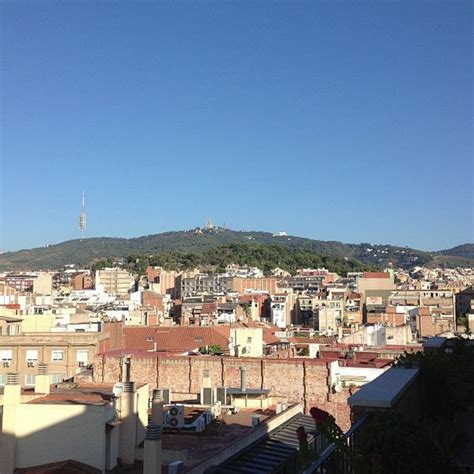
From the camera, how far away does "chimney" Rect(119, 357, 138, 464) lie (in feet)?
47.2

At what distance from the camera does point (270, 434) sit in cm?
1655

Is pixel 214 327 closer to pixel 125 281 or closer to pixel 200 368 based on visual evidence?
pixel 200 368

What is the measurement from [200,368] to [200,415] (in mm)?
10209

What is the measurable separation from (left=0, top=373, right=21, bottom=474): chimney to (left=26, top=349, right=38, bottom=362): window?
79.3ft

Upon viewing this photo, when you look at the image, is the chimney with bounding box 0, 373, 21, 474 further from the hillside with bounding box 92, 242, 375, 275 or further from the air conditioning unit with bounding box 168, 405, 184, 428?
the hillside with bounding box 92, 242, 375, 275

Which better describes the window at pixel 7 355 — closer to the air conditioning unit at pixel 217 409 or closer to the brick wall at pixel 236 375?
the brick wall at pixel 236 375

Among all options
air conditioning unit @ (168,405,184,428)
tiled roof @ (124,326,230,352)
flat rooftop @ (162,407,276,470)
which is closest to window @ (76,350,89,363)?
tiled roof @ (124,326,230,352)

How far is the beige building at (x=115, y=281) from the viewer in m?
138

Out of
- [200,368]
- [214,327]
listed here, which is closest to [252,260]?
[214,327]

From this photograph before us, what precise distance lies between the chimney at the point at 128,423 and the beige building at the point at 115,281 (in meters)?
119

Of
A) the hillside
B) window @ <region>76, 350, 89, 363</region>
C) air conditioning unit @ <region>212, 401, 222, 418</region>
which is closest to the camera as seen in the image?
air conditioning unit @ <region>212, 401, 222, 418</region>

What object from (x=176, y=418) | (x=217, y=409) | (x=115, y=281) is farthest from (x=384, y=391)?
(x=115, y=281)

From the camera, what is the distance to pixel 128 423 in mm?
14523

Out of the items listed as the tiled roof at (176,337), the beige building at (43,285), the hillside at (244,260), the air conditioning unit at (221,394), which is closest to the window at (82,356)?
the tiled roof at (176,337)
